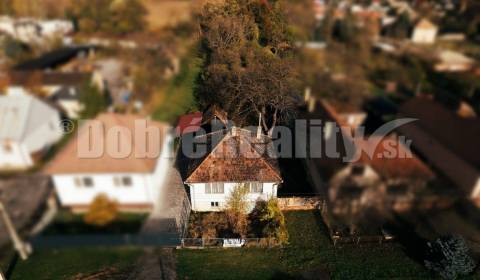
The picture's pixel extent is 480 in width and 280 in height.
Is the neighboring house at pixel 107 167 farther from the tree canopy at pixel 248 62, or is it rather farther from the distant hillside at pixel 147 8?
the tree canopy at pixel 248 62

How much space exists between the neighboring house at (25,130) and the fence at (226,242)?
418cm

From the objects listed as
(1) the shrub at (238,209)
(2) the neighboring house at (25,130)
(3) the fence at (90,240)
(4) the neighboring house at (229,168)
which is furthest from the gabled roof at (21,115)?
(1) the shrub at (238,209)

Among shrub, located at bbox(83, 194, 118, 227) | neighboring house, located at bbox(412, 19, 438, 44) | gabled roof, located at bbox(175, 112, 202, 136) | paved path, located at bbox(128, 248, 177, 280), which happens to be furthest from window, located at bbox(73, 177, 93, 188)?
neighboring house, located at bbox(412, 19, 438, 44)

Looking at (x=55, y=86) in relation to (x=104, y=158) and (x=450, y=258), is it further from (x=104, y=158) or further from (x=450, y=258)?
(x=450, y=258)

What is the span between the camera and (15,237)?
2.45 metres

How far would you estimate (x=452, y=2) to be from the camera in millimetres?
12688

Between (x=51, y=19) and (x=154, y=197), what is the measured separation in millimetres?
1599

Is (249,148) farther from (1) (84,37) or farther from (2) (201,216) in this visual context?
(1) (84,37)

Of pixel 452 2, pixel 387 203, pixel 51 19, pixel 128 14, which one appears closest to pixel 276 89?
pixel 387 203

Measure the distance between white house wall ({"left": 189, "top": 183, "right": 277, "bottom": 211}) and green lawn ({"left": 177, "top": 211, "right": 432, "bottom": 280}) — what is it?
1.03m

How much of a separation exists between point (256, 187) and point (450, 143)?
12.1 feet

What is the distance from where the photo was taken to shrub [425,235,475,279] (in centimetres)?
510

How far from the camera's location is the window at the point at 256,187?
6121 millimetres

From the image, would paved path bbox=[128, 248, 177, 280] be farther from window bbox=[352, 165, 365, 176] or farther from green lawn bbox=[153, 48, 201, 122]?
window bbox=[352, 165, 365, 176]
